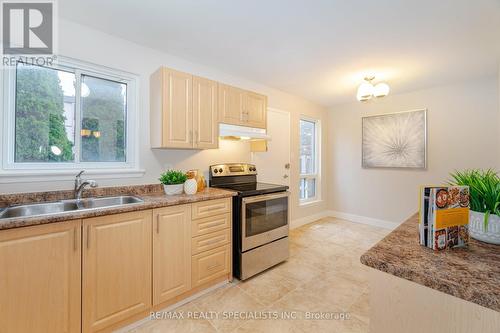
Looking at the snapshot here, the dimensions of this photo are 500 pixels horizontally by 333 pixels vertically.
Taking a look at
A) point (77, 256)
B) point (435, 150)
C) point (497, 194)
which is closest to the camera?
point (497, 194)

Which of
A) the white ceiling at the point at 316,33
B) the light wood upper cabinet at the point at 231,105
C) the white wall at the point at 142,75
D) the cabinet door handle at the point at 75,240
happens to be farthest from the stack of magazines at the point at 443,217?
the white wall at the point at 142,75

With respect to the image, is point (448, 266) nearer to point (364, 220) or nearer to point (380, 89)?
point (380, 89)

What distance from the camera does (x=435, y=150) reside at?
3.57 meters

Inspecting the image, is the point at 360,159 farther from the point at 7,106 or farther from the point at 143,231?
the point at 7,106

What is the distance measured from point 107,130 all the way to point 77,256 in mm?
1292

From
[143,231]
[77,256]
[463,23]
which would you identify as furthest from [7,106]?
[463,23]

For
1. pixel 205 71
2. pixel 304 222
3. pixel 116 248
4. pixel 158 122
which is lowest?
pixel 304 222

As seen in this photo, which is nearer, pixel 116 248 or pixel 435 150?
pixel 116 248

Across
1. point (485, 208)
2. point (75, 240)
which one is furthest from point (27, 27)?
point (485, 208)

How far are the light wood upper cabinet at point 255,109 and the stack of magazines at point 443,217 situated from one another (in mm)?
2173

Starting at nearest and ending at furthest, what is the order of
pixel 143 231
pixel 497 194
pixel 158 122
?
pixel 497 194, pixel 143 231, pixel 158 122

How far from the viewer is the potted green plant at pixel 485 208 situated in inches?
36.0

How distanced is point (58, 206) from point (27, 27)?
1497 mm

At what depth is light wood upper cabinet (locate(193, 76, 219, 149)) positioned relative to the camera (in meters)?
2.35
